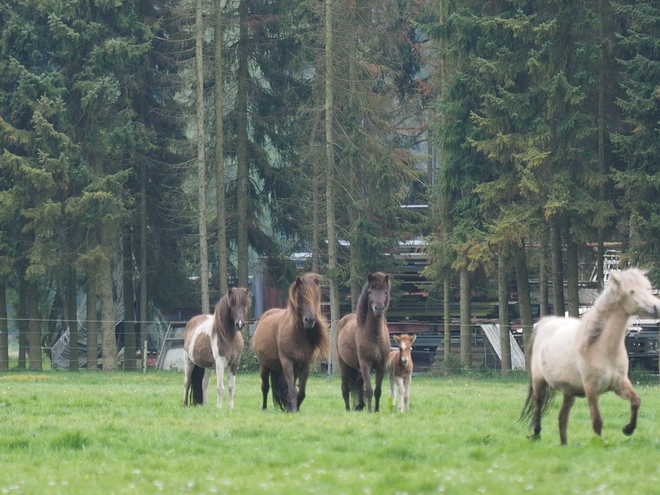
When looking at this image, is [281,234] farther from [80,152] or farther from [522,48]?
[522,48]

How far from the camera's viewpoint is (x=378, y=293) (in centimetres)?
1369

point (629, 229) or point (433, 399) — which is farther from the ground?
point (629, 229)

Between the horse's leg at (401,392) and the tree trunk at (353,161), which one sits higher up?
the tree trunk at (353,161)

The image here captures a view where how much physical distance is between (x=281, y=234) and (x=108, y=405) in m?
23.3

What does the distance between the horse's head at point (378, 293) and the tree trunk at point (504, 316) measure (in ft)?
49.5

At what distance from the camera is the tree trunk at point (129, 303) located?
35.0m

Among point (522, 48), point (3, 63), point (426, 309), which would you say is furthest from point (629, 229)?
point (3, 63)

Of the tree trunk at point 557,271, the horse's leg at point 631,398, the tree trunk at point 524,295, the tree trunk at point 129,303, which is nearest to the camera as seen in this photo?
the horse's leg at point 631,398

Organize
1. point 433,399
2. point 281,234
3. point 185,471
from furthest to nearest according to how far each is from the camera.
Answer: point 281,234 → point 433,399 → point 185,471

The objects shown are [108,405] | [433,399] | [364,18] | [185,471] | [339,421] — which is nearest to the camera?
[185,471]

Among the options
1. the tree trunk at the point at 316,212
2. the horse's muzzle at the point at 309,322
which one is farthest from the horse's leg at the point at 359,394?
the tree trunk at the point at 316,212

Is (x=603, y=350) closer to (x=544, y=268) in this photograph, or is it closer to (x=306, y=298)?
(x=306, y=298)

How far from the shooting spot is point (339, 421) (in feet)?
39.6

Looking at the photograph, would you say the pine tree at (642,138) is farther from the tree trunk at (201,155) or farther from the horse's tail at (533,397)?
the horse's tail at (533,397)
